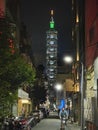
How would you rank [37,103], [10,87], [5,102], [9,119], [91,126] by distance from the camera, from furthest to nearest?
[37,103] < [91,126] < [9,119] < [10,87] < [5,102]

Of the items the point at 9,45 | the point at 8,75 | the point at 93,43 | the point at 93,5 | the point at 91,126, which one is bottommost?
the point at 91,126

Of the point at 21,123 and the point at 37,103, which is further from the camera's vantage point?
the point at 37,103

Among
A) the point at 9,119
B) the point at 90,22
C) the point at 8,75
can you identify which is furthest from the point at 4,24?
the point at 90,22

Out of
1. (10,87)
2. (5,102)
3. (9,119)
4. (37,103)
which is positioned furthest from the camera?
(37,103)

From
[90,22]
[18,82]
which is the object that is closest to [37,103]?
[90,22]

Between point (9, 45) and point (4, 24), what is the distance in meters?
1.26

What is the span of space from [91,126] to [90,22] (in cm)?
866

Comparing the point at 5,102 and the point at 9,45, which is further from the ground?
the point at 9,45

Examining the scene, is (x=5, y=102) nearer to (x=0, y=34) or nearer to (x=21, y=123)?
(x=0, y=34)

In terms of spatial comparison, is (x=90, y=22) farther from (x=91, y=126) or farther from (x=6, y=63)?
(x=6, y=63)

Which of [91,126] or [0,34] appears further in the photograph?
[91,126]

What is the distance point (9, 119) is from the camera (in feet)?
119

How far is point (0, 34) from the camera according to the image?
84.5 ft

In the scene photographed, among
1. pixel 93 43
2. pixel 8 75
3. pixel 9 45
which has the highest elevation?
pixel 93 43
